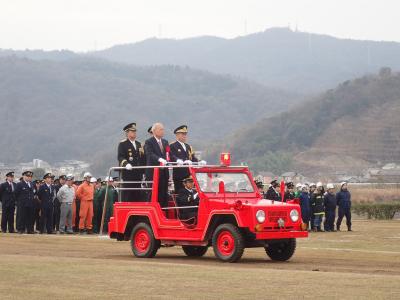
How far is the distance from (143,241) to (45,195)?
12.4 metres

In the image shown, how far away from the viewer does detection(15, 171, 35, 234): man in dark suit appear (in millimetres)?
31844

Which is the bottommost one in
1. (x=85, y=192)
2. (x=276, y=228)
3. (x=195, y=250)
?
(x=195, y=250)

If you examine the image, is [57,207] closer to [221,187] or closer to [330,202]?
[330,202]

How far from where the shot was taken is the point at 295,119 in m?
178

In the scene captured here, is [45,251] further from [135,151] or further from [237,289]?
[237,289]

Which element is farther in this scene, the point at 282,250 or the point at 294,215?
the point at 282,250

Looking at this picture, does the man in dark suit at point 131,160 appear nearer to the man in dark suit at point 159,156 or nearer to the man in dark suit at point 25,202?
the man in dark suit at point 159,156

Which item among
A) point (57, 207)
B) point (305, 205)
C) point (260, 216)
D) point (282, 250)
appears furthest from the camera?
point (305, 205)

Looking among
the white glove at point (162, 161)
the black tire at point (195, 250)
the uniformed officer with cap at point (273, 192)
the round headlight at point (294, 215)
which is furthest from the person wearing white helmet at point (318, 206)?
the round headlight at point (294, 215)

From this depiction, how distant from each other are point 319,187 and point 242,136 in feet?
487

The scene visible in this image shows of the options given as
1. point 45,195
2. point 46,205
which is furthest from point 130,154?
point 45,195

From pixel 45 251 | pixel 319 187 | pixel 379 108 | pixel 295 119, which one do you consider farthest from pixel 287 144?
pixel 45 251

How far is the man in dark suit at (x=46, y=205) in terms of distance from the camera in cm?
3250

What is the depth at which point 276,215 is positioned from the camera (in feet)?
62.6
